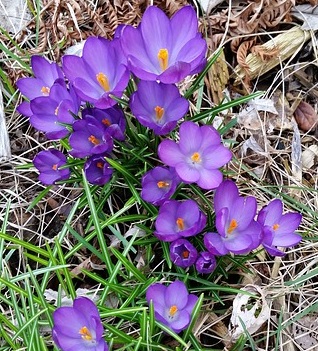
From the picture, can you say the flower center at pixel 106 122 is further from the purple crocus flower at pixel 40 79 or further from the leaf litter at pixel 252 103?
the leaf litter at pixel 252 103

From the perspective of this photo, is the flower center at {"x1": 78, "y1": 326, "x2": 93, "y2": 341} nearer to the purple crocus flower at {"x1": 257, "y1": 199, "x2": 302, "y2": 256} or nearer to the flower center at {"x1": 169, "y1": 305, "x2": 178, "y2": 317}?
the flower center at {"x1": 169, "y1": 305, "x2": 178, "y2": 317}

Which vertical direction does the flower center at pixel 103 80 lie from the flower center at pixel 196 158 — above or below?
above

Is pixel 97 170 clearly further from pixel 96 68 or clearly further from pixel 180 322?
pixel 180 322

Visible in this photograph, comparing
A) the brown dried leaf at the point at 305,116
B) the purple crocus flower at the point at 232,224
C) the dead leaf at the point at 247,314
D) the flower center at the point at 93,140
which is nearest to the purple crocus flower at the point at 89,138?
the flower center at the point at 93,140

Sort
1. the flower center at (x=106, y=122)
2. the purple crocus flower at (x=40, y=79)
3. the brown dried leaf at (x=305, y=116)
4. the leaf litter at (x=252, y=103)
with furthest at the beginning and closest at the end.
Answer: the brown dried leaf at (x=305, y=116) < the leaf litter at (x=252, y=103) < the purple crocus flower at (x=40, y=79) < the flower center at (x=106, y=122)

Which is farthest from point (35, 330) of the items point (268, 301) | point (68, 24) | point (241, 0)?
point (241, 0)

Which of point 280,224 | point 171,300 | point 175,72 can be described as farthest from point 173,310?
point 175,72

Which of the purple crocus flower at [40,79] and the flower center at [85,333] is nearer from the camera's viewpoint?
the flower center at [85,333]
